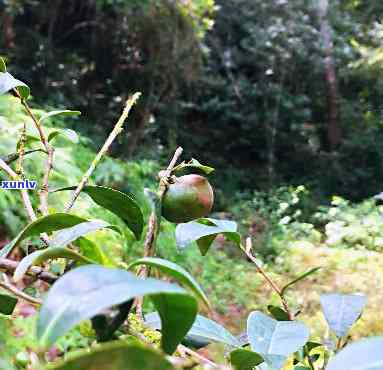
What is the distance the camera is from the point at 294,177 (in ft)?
15.8

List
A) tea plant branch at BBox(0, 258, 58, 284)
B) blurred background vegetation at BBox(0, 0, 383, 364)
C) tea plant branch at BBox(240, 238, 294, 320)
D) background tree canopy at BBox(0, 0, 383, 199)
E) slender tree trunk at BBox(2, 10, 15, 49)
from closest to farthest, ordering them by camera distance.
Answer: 1. tea plant branch at BBox(0, 258, 58, 284)
2. tea plant branch at BBox(240, 238, 294, 320)
3. blurred background vegetation at BBox(0, 0, 383, 364)
4. slender tree trunk at BBox(2, 10, 15, 49)
5. background tree canopy at BBox(0, 0, 383, 199)

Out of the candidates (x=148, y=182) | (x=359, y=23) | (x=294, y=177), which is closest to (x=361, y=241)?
(x=148, y=182)

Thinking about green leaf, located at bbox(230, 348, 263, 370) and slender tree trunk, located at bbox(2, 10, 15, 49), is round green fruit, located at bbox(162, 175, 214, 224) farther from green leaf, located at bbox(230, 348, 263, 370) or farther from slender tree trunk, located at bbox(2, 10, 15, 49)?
slender tree trunk, located at bbox(2, 10, 15, 49)

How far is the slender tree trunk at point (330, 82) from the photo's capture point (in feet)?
16.0

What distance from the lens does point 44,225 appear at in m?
0.26

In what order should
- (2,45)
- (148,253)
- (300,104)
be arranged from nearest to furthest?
(148,253) → (2,45) → (300,104)

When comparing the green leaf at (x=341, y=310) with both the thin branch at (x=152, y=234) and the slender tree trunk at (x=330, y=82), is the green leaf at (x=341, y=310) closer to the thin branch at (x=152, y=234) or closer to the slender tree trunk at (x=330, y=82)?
the thin branch at (x=152, y=234)

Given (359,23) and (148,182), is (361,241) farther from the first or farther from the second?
(359,23)

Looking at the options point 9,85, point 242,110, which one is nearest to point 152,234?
point 9,85

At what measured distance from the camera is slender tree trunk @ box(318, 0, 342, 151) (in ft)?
16.0

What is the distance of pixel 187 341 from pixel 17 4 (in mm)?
3343

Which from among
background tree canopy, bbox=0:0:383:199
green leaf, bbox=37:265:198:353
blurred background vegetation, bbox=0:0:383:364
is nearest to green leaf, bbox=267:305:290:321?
green leaf, bbox=37:265:198:353

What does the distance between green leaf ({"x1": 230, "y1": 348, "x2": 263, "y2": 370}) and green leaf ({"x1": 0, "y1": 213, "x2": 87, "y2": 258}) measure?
0.33 feet

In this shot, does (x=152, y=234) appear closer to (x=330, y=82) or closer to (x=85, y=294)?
(x=85, y=294)
